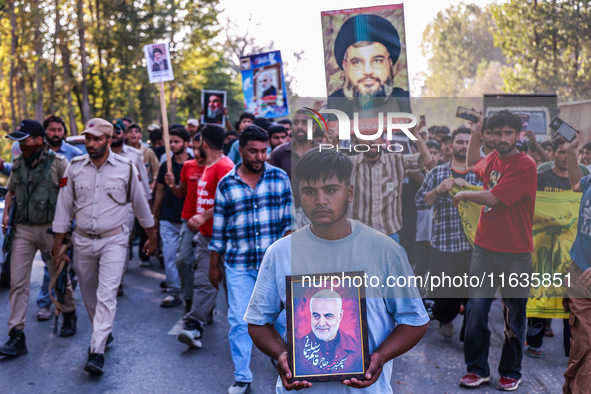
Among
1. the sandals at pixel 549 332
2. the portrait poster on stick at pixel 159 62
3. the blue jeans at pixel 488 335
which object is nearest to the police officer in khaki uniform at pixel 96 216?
the portrait poster on stick at pixel 159 62

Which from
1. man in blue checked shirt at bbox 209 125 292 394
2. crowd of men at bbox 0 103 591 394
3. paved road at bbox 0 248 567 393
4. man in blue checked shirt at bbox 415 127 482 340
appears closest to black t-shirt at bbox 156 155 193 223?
crowd of men at bbox 0 103 591 394

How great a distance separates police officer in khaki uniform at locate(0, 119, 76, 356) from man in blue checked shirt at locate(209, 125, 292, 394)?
1944mm

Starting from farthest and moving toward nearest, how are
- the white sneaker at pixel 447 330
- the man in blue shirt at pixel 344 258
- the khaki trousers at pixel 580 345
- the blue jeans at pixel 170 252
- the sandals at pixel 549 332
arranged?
the blue jeans at pixel 170 252
the sandals at pixel 549 332
the white sneaker at pixel 447 330
the khaki trousers at pixel 580 345
the man in blue shirt at pixel 344 258

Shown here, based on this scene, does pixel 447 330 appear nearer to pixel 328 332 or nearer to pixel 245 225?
pixel 245 225

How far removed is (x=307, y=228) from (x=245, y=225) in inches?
99.1

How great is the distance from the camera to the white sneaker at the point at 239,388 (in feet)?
15.5

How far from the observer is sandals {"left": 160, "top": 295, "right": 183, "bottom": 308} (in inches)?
286

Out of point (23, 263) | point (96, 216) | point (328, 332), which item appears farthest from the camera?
point (23, 263)

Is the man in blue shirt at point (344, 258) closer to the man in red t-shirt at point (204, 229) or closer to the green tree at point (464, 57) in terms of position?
the man in red t-shirt at point (204, 229)

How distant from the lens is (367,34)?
8.82ft

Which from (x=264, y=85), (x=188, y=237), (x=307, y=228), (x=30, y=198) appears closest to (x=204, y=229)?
(x=188, y=237)

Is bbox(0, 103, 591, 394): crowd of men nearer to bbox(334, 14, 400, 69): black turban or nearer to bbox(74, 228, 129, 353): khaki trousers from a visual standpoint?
bbox(74, 228, 129, 353): khaki trousers

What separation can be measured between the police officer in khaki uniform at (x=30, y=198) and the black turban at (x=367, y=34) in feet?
13.3

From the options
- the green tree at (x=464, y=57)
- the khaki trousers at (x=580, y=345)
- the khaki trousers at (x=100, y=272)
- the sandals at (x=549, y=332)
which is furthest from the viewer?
the green tree at (x=464, y=57)
